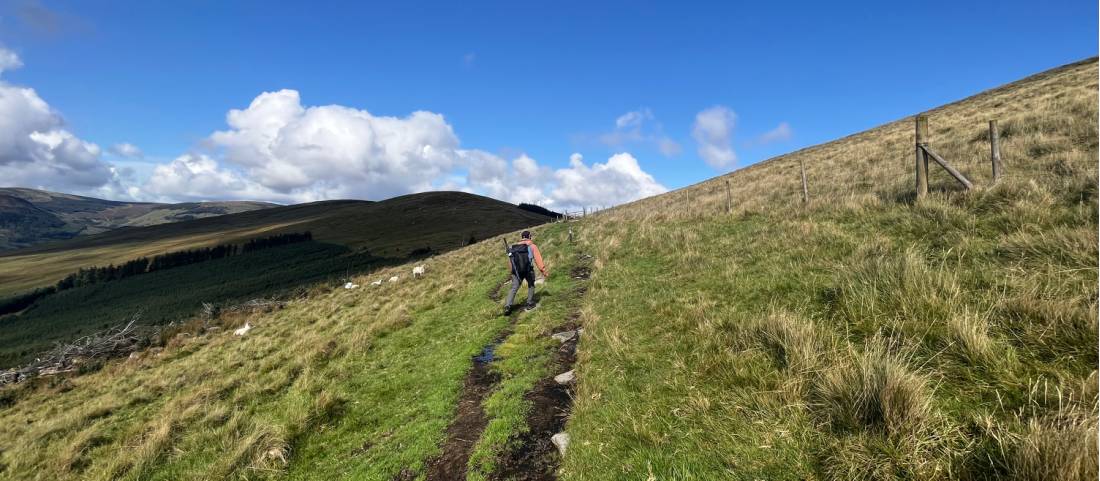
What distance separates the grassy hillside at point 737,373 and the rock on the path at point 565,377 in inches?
8.5

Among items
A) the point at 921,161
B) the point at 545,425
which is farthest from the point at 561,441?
the point at 921,161

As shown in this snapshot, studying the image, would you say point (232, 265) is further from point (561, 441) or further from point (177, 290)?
point (561, 441)

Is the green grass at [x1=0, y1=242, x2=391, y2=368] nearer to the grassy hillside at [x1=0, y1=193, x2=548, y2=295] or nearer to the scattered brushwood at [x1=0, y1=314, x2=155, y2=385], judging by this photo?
the grassy hillside at [x1=0, y1=193, x2=548, y2=295]

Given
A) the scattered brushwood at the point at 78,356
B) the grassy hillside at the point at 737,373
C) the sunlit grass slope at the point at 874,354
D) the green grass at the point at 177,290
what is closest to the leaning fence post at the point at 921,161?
the grassy hillside at the point at 737,373

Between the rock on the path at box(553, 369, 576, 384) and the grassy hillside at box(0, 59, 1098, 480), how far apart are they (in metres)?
0.22

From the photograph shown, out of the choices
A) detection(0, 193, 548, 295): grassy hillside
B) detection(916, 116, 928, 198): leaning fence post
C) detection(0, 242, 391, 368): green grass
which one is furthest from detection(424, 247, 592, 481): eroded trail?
detection(0, 193, 548, 295): grassy hillside

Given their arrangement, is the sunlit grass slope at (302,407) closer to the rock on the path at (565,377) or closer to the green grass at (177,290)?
the rock on the path at (565,377)

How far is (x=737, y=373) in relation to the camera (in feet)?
17.6

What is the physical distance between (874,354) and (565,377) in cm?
489

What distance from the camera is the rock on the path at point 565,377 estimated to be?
306 inches

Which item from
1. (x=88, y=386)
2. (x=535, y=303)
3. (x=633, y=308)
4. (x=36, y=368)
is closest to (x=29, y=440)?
(x=88, y=386)

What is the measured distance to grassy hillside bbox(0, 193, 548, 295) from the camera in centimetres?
10794

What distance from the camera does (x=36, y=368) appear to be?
86.8ft

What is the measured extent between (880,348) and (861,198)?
39.7 feet
